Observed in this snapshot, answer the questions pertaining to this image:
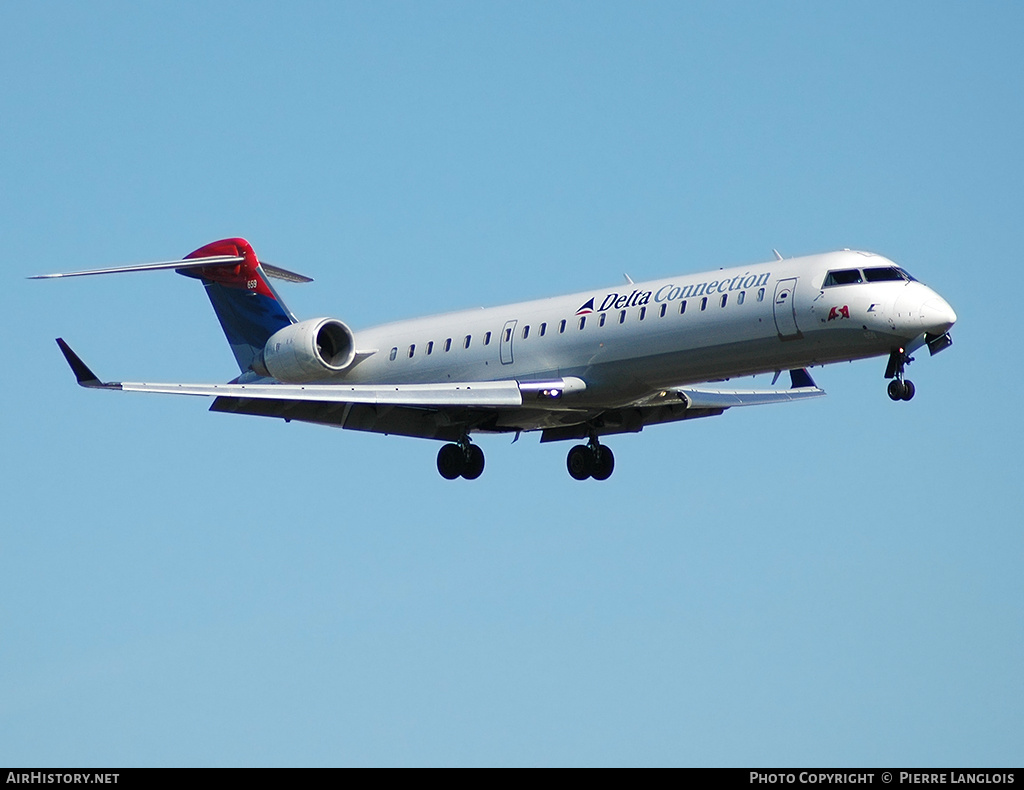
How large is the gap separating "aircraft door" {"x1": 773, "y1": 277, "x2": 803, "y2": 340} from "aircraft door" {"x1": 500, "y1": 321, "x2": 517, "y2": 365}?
548 cm

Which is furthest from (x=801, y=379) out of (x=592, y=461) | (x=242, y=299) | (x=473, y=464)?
(x=242, y=299)

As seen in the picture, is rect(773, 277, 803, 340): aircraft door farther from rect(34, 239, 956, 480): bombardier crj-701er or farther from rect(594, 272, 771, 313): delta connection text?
rect(594, 272, 771, 313): delta connection text

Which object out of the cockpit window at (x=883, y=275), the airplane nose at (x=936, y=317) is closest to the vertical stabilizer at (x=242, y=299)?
the cockpit window at (x=883, y=275)

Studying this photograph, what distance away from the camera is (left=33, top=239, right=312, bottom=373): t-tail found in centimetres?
3272

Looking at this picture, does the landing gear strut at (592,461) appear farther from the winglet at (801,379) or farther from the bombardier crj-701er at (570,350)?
the winglet at (801,379)

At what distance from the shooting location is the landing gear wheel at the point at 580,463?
30.6 m

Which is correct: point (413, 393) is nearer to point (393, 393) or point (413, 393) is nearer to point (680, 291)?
point (393, 393)

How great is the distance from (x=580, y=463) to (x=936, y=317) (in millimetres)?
8717

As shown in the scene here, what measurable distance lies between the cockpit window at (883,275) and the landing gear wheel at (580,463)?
25.1ft

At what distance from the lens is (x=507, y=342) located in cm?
Result: 2861

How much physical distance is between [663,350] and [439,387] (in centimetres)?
446

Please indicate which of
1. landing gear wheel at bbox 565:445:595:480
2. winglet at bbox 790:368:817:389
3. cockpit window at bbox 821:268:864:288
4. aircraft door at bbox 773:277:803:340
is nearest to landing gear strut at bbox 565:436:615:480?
landing gear wheel at bbox 565:445:595:480

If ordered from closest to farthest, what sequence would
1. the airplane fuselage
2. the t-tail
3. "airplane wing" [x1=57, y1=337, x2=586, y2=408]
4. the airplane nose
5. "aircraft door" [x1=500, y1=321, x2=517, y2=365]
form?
1. the airplane nose
2. the airplane fuselage
3. "airplane wing" [x1=57, y1=337, x2=586, y2=408]
4. "aircraft door" [x1=500, y1=321, x2=517, y2=365]
5. the t-tail
